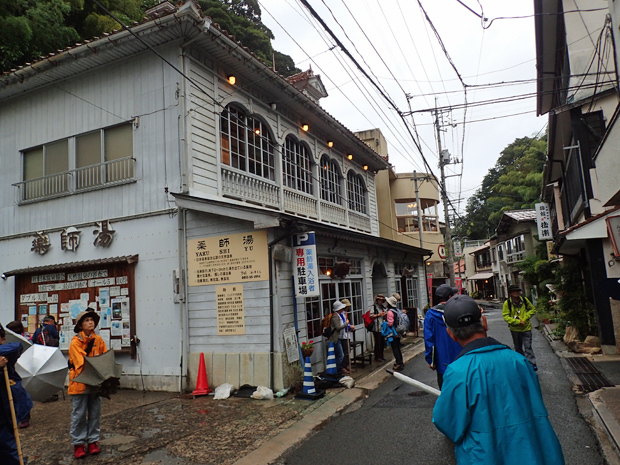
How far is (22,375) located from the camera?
18.7 feet

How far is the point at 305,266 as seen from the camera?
909 centimetres

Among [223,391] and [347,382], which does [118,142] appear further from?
[347,382]

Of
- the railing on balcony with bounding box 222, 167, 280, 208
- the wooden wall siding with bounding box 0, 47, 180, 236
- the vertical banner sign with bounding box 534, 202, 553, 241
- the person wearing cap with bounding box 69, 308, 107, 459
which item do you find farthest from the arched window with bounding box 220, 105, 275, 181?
the vertical banner sign with bounding box 534, 202, 553, 241

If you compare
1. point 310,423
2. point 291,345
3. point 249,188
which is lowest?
point 310,423

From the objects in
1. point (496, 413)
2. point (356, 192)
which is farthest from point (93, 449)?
point (356, 192)

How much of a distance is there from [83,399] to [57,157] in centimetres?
849

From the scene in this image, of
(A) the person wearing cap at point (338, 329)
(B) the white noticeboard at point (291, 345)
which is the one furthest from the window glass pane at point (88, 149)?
(A) the person wearing cap at point (338, 329)

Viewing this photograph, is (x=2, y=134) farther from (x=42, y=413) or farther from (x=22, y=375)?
(x=22, y=375)

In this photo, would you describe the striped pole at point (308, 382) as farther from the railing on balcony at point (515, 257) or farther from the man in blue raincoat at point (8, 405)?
the railing on balcony at point (515, 257)

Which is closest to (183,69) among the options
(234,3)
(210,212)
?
(210,212)

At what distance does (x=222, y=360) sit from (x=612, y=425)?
6789mm

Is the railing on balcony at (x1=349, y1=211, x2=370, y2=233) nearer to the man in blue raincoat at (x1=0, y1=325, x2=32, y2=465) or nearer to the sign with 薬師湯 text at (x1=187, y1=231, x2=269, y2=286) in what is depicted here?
the sign with 薬師湯 text at (x1=187, y1=231, x2=269, y2=286)

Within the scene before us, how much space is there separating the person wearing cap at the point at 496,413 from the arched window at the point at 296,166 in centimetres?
1147

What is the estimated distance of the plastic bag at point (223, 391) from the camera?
8672mm
